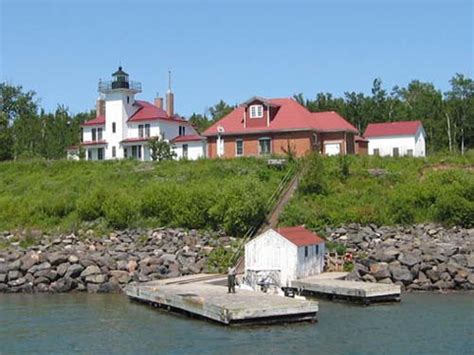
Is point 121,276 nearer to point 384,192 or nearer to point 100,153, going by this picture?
point 384,192

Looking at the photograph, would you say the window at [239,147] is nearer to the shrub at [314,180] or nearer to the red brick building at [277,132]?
the red brick building at [277,132]

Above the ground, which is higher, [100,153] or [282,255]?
[100,153]

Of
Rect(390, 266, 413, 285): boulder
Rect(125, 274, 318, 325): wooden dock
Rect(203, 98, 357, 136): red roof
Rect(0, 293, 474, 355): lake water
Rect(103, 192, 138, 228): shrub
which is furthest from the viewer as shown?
Rect(203, 98, 357, 136): red roof

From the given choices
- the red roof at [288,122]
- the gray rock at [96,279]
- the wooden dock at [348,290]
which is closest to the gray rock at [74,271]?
the gray rock at [96,279]

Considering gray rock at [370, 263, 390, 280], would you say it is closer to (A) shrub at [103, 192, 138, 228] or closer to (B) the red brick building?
(A) shrub at [103, 192, 138, 228]

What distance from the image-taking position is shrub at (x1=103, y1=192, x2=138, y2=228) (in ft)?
146

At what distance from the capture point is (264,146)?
5678cm

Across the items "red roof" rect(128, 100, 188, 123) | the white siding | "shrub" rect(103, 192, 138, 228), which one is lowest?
"shrub" rect(103, 192, 138, 228)

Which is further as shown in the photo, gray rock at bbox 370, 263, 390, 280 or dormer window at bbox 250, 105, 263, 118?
dormer window at bbox 250, 105, 263, 118

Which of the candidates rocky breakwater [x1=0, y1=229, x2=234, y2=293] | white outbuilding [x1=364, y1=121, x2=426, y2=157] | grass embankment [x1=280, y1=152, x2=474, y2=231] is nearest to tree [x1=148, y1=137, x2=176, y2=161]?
grass embankment [x1=280, y1=152, x2=474, y2=231]

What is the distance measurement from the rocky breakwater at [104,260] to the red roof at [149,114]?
81.7 feet

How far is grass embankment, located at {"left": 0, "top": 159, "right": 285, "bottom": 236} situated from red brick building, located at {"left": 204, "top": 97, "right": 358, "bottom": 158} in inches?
153

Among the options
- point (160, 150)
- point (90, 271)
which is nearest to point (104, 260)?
point (90, 271)

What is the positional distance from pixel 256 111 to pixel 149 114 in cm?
1319
